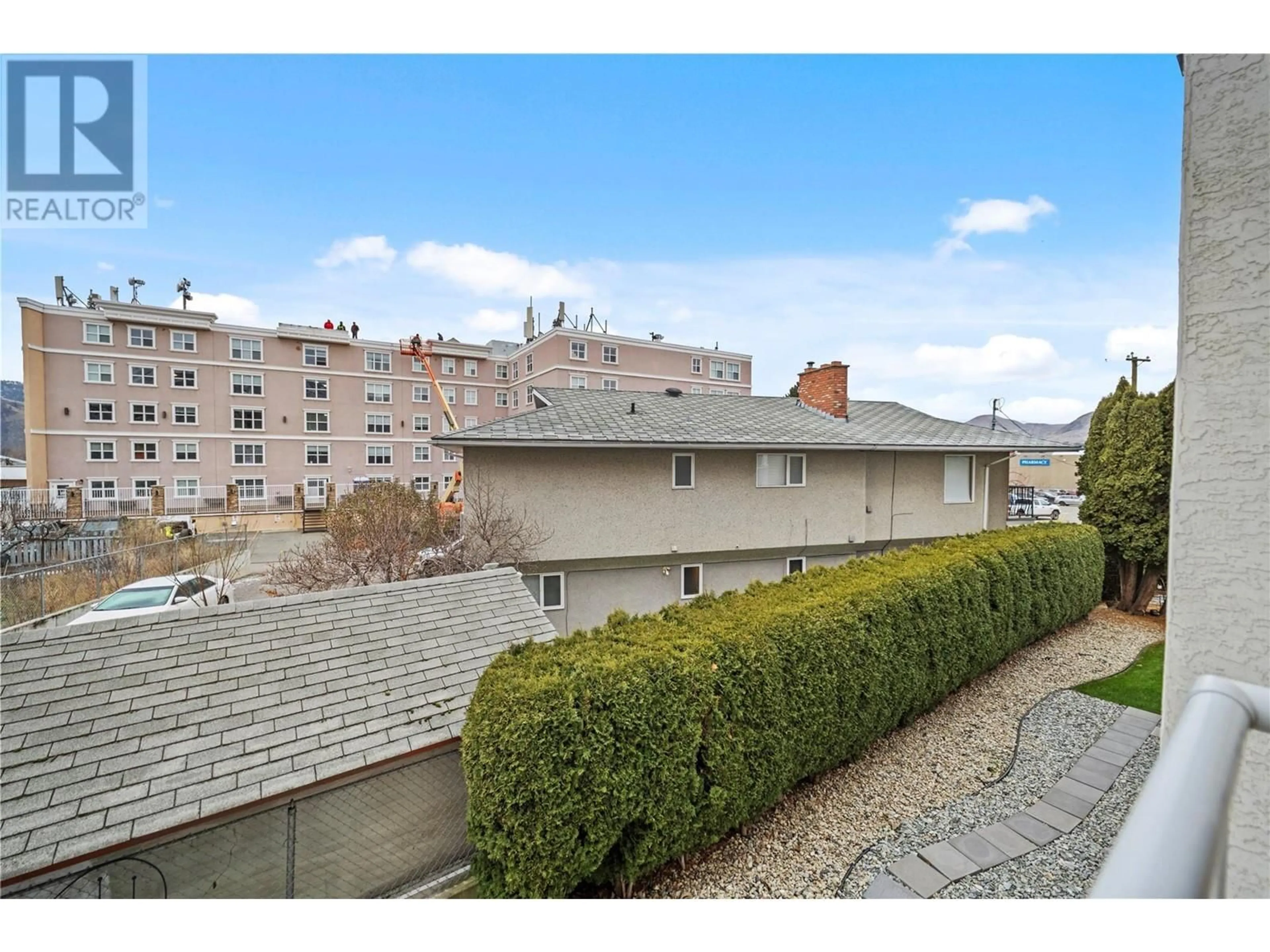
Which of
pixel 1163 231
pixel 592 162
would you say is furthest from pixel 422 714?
pixel 1163 231

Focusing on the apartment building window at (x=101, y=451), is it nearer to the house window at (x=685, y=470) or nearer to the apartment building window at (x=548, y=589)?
the apartment building window at (x=548, y=589)

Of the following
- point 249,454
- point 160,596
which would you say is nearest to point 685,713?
point 160,596

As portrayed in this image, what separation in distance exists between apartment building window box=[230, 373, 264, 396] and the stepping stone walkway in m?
37.9

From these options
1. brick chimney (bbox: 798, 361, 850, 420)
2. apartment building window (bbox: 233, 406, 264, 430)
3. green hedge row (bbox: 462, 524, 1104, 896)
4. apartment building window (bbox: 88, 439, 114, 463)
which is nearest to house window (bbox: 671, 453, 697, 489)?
green hedge row (bbox: 462, 524, 1104, 896)

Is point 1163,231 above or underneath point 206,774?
above

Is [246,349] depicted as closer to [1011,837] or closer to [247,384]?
[247,384]

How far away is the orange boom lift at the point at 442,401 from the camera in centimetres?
1572

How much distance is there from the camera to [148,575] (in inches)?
484

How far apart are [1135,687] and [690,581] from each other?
748 centimetres

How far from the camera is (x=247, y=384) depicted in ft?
102

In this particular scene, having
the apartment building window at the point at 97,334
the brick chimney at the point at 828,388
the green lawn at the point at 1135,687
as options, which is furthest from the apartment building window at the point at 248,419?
the green lawn at the point at 1135,687

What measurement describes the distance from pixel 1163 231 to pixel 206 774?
988 cm

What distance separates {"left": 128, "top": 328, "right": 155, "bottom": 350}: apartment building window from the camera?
2828 centimetres
